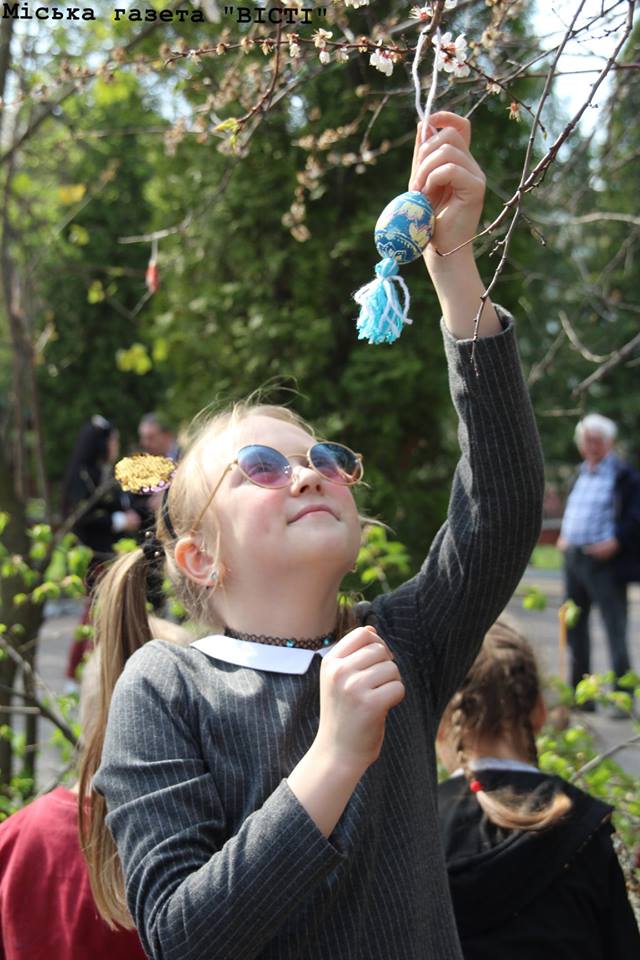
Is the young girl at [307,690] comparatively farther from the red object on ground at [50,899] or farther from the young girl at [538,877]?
the young girl at [538,877]

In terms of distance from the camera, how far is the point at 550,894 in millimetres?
1987

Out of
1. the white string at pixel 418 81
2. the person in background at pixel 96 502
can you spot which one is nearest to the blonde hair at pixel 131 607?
the white string at pixel 418 81

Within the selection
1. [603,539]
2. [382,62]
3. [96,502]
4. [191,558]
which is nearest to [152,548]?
[191,558]

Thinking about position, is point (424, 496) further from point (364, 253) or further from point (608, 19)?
point (608, 19)

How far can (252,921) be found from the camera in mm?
1160

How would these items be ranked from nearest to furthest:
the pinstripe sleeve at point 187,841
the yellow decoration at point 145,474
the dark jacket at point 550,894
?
the pinstripe sleeve at point 187,841 < the yellow decoration at point 145,474 < the dark jacket at point 550,894

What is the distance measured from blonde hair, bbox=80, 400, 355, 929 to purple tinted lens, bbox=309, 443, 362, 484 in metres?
0.16

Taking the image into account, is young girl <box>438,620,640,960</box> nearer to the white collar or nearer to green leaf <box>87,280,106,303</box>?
the white collar

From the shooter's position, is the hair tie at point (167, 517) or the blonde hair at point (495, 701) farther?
the blonde hair at point (495, 701)

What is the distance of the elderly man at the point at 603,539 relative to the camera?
612cm

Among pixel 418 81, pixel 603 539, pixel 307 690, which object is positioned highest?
pixel 418 81

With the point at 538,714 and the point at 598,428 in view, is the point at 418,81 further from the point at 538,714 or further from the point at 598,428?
the point at 598,428

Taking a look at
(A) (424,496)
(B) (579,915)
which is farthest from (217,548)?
(A) (424,496)

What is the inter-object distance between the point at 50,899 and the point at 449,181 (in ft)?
4.42
